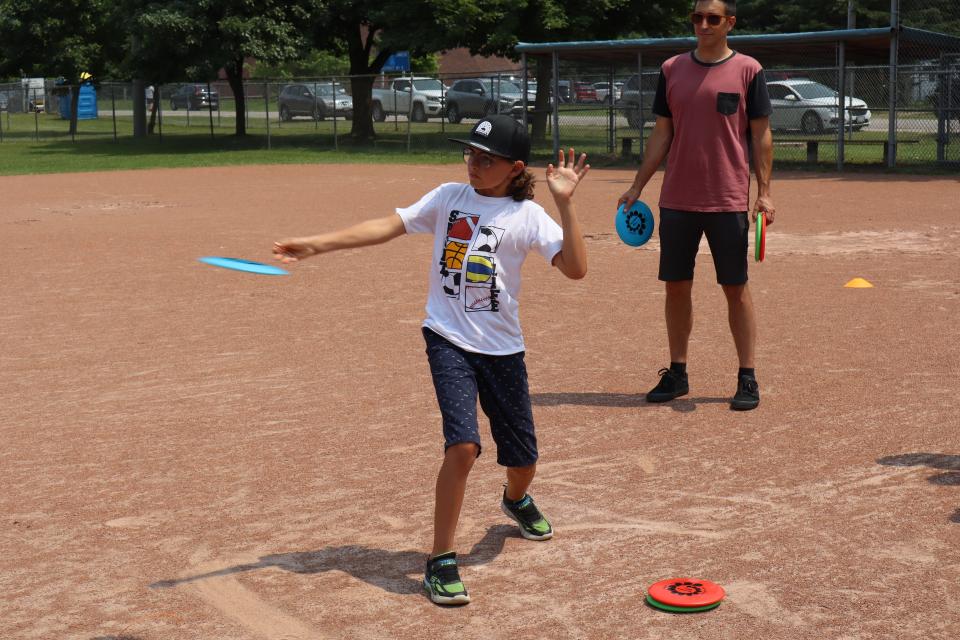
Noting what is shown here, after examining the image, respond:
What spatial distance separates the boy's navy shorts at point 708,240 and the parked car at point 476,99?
26.3 m

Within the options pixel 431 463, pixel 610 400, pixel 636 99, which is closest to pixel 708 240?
pixel 610 400

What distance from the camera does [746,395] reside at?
647 cm

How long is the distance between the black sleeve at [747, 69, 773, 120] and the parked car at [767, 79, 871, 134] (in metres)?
19.9

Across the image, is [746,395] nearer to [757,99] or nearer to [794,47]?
[757,99]

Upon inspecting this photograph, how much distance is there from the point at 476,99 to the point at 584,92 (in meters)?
5.54

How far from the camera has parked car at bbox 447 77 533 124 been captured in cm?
3334

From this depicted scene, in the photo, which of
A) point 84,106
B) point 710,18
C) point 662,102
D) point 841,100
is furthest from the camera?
point 84,106

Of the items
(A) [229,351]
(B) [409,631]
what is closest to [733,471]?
(B) [409,631]

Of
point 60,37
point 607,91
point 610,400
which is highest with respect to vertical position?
point 60,37

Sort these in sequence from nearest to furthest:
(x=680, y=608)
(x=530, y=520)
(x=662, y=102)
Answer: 1. (x=680, y=608)
2. (x=530, y=520)
3. (x=662, y=102)

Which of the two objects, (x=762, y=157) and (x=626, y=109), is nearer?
(x=762, y=157)

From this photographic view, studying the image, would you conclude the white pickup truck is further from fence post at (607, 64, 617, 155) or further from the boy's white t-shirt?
the boy's white t-shirt

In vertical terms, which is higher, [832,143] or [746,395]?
[832,143]

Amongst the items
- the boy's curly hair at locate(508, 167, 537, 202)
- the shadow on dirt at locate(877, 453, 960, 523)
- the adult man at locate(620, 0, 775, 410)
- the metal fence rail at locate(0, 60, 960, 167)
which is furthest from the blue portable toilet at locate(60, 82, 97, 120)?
the boy's curly hair at locate(508, 167, 537, 202)
